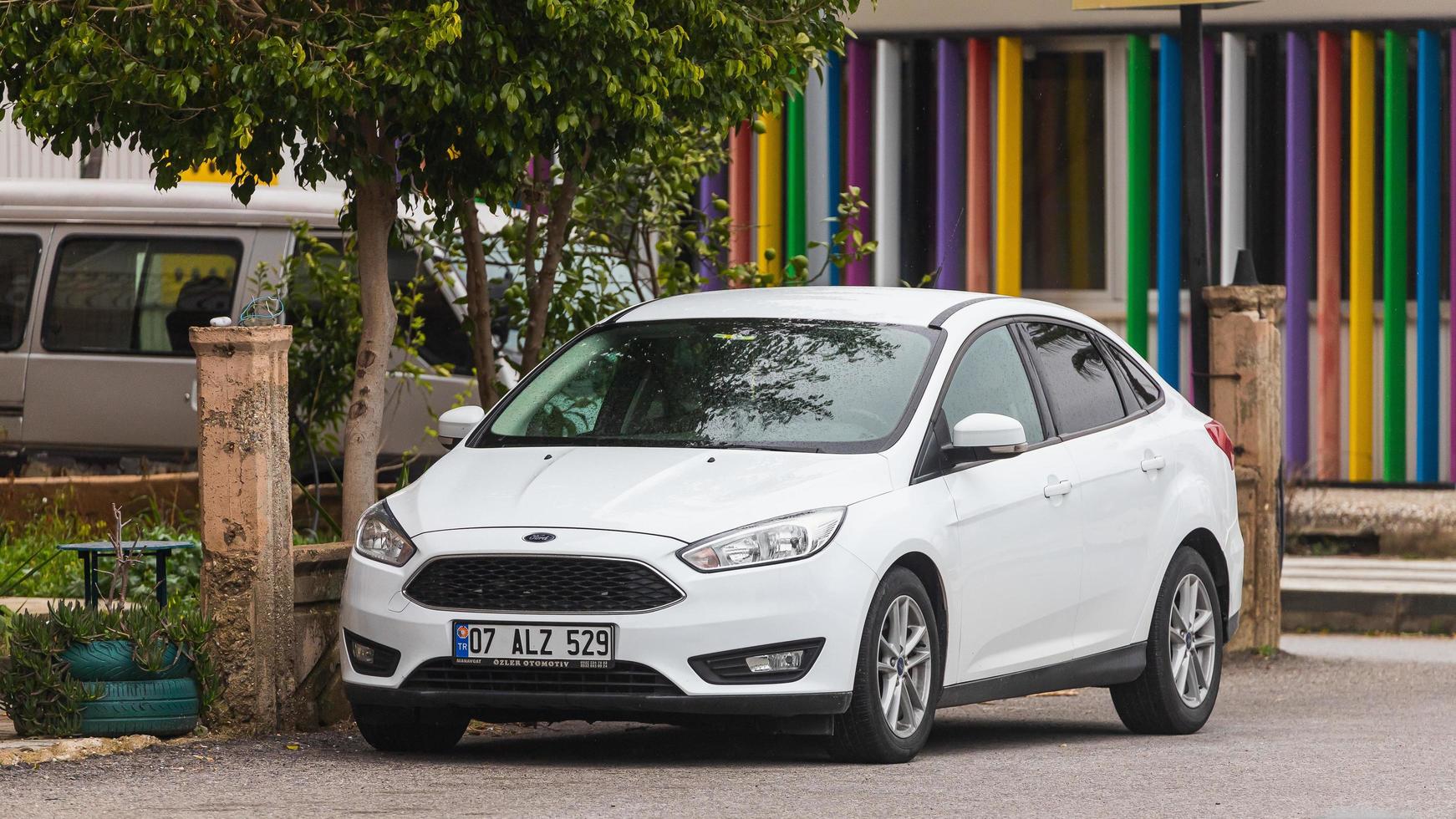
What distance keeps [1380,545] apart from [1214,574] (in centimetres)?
745

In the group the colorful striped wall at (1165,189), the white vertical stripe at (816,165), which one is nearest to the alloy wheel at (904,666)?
the colorful striped wall at (1165,189)

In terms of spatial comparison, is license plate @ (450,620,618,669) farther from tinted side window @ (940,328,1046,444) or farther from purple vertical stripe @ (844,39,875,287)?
purple vertical stripe @ (844,39,875,287)

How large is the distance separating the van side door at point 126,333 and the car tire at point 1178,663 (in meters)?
6.23

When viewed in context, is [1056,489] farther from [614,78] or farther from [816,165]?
[816,165]

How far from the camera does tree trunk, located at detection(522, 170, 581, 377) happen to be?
11055mm

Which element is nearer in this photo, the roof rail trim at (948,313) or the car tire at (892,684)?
the car tire at (892,684)

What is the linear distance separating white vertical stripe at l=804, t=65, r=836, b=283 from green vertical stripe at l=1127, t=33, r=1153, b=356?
2255 mm

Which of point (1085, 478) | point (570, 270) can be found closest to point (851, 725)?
point (1085, 478)

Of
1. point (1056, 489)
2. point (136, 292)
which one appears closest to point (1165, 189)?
point (136, 292)

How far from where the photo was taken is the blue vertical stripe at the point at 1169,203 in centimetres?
1805

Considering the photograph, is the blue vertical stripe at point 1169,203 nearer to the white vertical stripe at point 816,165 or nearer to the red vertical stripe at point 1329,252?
the red vertical stripe at point 1329,252

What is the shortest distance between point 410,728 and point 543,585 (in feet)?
3.28

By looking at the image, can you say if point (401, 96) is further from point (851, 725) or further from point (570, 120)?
point (851, 725)

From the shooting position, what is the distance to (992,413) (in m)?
8.40
